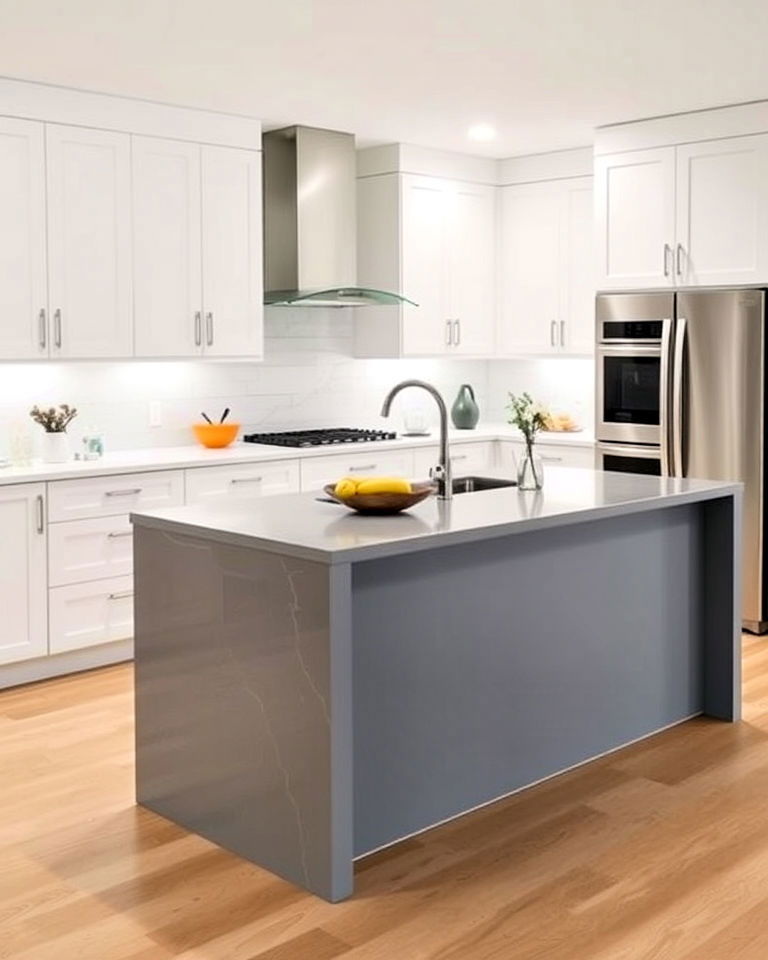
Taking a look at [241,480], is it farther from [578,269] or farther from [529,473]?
[578,269]

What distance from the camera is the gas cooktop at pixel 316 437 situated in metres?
6.18

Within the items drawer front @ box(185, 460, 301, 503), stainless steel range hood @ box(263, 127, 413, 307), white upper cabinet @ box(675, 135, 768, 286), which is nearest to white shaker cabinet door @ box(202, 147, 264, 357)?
stainless steel range hood @ box(263, 127, 413, 307)

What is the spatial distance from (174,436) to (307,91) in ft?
6.15

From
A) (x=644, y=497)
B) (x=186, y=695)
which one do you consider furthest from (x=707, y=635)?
(x=186, y=695)

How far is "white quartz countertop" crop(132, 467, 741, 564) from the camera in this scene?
126 inches

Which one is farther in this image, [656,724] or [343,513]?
[656,724]

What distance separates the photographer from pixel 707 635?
15.1 feet

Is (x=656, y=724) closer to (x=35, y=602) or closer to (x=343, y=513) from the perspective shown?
(x=343, y=513)

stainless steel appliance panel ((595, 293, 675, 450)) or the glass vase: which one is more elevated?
stainless steel appliance panel ((595, 293, 675, 450))

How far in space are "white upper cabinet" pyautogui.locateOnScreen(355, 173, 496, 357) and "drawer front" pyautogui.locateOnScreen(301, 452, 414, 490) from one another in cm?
72

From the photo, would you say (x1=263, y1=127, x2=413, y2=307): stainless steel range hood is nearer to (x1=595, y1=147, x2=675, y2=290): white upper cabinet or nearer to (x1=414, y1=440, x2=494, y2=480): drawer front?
(x1=414, y1=440, x2=494, y2=480): drawer front

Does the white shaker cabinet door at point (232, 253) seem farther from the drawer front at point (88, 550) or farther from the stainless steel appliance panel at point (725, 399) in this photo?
the stainless steel appliance panel at point (725, 399)

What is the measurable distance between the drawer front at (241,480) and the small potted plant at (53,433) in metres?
0.56

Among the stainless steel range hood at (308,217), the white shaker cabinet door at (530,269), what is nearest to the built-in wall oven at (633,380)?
the white shaker cabinet door at (530,269)
